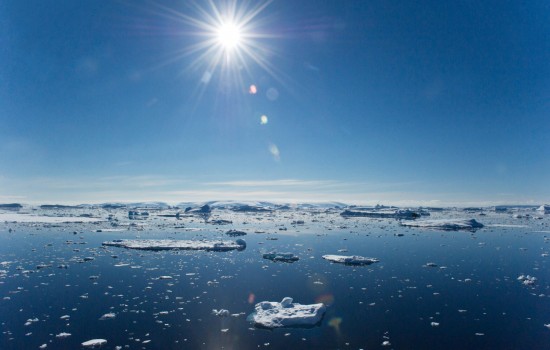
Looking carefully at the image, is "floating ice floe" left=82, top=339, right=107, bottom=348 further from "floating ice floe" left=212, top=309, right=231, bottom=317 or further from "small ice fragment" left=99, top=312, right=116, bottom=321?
"floating ice floe" left=212, top=309, right=231, bottom=317

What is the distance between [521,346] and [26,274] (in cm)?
2370

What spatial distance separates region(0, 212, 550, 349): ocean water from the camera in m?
11.9

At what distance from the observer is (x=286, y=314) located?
13.5 m

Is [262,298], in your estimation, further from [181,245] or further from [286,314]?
[181,245]

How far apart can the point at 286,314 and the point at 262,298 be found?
2.80 meters

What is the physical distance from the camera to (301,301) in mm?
15633

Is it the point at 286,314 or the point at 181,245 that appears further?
the point at 181,245

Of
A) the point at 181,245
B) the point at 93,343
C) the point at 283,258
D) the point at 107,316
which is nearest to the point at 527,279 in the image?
the point at 283,258

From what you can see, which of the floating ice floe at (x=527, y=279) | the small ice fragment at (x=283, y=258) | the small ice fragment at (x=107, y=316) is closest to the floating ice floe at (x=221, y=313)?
the small ice fragment at (x=107, y=316)

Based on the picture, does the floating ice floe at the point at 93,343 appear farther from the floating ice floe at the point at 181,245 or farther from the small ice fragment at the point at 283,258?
the floating ice floe at the point at 181,245

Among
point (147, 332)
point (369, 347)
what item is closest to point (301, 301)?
point (369, 347)

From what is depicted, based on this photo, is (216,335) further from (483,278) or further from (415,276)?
(483,278)

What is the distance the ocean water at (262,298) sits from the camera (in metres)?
11.9

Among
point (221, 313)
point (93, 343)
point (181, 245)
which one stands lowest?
point (93, 343)
